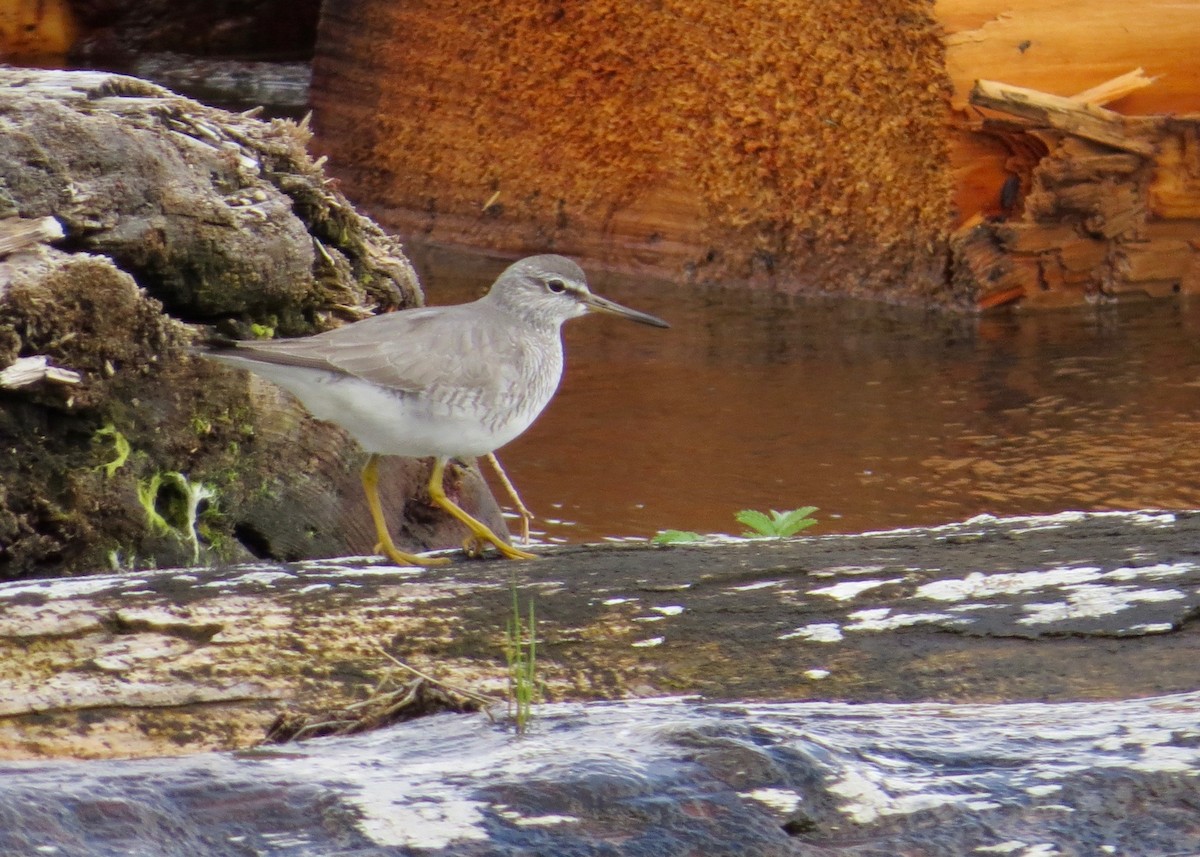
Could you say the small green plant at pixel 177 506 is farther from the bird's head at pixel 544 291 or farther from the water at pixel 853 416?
the water at pixel 853 416

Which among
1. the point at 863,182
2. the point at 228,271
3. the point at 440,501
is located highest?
the point at 863,182

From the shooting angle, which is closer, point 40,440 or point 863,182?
point 40,440

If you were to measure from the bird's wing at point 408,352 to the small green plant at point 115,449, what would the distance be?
370 mm

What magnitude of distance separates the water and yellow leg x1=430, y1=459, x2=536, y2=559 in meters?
1.45

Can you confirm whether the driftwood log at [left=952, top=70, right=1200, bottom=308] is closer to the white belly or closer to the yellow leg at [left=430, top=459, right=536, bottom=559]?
the yellow leg at [left=430, top=459, right=536, bottom=559]

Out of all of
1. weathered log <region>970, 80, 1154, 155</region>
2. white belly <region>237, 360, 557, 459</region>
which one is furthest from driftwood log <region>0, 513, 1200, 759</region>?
weathered log <region>970, 80, 1154, 155</region>

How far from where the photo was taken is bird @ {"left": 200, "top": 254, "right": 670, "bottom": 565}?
365 cm

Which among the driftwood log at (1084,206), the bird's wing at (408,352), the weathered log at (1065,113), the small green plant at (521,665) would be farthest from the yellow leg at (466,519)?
the driftwood log at (1084,206)

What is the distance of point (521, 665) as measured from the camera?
227 cm

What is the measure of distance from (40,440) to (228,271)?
0.72 metres

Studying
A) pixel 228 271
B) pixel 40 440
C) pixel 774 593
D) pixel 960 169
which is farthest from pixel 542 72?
pixel 774 593

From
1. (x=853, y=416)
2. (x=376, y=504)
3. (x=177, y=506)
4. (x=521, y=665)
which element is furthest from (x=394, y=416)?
(x=853, y=416)

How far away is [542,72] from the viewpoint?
8.41 m

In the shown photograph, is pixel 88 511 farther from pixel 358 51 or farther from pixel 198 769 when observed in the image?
pixel 358 51
